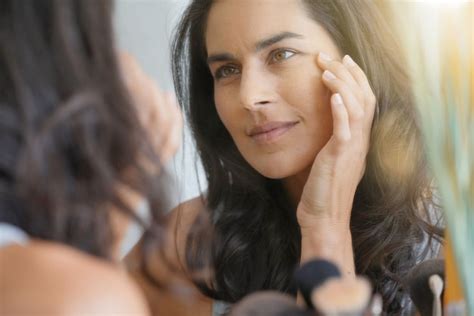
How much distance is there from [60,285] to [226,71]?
0.63 m

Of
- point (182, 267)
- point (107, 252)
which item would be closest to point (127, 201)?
point (107, 252)

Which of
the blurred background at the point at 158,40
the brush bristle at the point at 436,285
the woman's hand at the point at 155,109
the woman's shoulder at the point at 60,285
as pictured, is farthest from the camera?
the blurred background at the point at 158,40

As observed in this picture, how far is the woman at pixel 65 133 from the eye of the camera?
46cm

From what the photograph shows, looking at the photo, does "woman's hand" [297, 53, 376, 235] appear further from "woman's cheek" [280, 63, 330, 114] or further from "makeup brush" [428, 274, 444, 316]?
"makeup brush" [428, 274, 444, 316]

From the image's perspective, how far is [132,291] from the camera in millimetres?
424

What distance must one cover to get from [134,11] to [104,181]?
60 centimetres

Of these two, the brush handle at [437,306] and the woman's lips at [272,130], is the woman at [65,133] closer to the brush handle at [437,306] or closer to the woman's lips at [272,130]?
the brush handle at [437,306]

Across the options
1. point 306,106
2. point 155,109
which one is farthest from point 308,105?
point 155,109

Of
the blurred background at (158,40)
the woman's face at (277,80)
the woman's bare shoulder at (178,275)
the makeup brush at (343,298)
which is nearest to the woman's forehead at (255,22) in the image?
the woman's face at (277,80)

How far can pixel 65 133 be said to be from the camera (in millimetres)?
466

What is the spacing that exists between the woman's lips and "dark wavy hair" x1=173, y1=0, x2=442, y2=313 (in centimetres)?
11

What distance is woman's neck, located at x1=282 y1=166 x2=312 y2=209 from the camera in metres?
1.06

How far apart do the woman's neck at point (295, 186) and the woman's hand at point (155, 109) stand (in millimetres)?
486

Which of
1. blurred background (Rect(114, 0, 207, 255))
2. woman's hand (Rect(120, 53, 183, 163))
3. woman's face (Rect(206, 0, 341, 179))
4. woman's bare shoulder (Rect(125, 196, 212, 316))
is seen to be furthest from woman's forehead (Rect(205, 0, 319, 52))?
woman's hand (Rect(120, 53, 183, 163))
